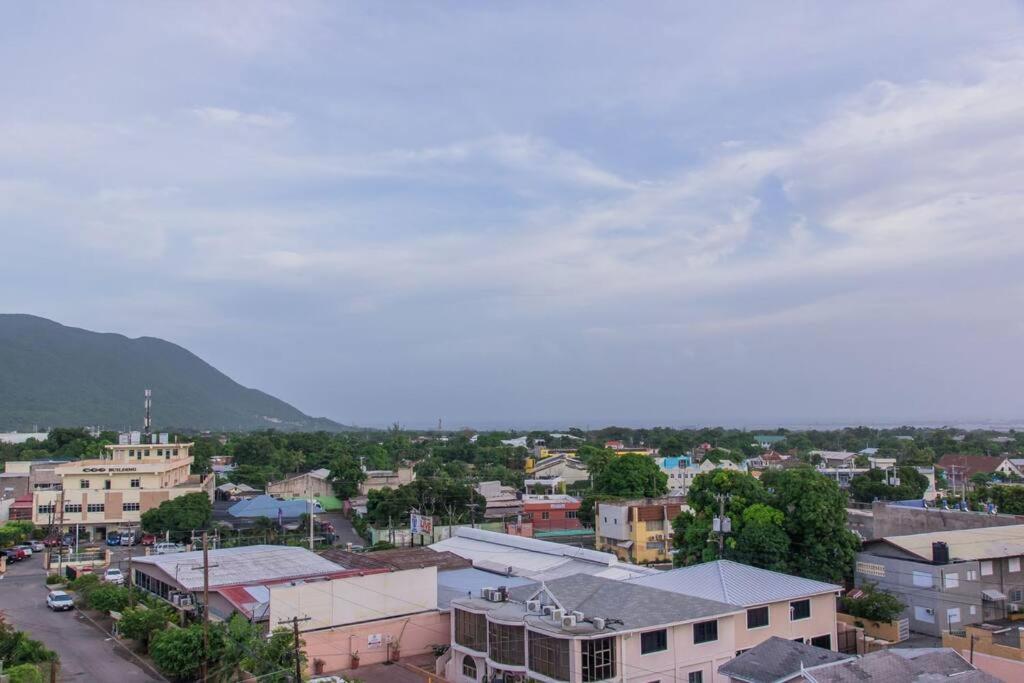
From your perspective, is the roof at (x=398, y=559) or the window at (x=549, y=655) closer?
Answer: the window at (x=549, y=655)

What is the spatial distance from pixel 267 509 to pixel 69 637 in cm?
2530

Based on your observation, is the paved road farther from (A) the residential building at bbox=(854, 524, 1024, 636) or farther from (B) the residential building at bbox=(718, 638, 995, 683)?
(A) the residential building at bbox=(854, 524, 1024, 636)

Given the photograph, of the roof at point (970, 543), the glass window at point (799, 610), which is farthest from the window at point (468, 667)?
the roof at point (970, 543)

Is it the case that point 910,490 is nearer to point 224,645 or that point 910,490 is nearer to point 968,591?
point 968,591

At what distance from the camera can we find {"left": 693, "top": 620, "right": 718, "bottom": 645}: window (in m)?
19.4

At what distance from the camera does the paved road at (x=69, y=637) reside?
71.3 feet

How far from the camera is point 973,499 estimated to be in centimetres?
4172

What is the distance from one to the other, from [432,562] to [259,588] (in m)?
5.71

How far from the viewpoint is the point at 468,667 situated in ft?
66.8

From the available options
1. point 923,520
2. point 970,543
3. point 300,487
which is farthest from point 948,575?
point 300,487

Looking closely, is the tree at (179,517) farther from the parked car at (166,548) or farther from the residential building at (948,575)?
the residential building at (948,575)

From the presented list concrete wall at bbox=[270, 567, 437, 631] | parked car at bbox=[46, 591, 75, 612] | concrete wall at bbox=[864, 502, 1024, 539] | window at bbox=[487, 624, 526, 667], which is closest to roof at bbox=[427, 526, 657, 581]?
concrete wall at bbox=[270, 567, 437, 631]

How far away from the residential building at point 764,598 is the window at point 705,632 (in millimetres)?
795

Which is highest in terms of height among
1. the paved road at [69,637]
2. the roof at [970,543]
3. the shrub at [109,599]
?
the roof at [970,543]
